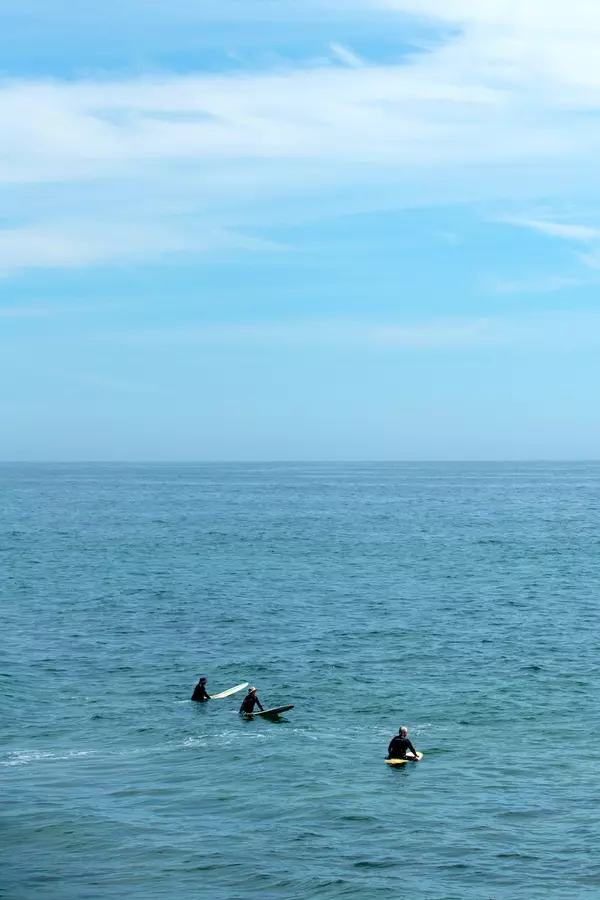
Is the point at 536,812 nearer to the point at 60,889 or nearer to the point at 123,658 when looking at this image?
the point at 60,889

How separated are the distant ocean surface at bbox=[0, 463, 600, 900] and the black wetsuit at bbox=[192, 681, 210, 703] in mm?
686

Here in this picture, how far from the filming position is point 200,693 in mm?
43094

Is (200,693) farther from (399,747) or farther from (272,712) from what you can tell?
(399,747)

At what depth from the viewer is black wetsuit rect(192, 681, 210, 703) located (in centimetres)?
4306

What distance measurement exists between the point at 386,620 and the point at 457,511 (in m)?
101

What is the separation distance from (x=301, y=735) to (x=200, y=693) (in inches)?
253

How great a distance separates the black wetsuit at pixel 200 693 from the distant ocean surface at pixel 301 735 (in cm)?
69

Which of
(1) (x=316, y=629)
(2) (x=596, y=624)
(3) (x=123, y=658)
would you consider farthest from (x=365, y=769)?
(2) (x=596, y=624)

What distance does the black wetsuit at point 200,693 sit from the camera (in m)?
43.1

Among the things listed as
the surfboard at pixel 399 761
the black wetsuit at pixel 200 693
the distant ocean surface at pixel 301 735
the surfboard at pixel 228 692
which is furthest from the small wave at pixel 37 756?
the surfboard at pixel 399 761

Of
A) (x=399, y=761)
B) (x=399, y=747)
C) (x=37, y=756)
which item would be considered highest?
(x=399, y=747)

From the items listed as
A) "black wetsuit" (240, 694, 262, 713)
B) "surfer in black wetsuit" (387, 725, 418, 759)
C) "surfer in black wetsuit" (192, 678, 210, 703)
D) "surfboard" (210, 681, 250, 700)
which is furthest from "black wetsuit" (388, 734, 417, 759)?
"surfboard" (210, 681, 250, 700)

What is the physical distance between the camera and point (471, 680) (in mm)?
46812

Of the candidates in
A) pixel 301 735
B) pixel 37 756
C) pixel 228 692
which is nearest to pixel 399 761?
pixel 301 735
